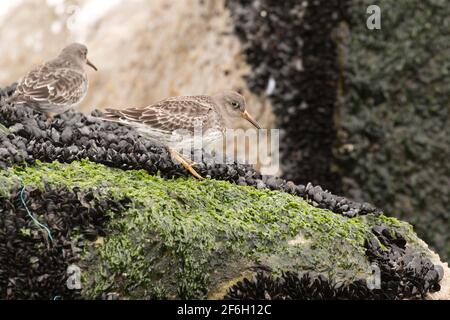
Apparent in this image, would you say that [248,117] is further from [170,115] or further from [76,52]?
[76,52]

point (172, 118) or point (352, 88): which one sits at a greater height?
point (352, 88)

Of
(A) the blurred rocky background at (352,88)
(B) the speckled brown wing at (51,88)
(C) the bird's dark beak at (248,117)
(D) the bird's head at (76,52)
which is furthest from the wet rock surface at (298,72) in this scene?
(B) the speckled brown wing at (51,88)

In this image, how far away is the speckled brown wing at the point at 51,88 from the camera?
7965 mm

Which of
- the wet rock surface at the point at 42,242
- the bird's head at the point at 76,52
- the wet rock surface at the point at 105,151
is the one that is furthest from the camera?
the bird's head at the point at 76,52

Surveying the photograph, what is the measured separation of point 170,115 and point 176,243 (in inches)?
64.7

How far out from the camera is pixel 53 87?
8234mm

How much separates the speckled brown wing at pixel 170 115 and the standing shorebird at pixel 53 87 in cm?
107

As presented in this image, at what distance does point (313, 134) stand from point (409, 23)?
2085 millimetres

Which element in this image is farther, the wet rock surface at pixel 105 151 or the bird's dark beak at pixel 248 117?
the bird's dark beak at pixel 248 117

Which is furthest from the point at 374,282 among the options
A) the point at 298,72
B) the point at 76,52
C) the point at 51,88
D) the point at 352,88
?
the point at 298,72

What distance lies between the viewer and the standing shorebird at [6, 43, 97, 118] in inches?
314

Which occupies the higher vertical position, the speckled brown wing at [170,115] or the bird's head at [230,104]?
the bird's head at [230,104]

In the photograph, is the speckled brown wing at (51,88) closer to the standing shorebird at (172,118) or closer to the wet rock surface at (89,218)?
the wet rock surface at (89,218)

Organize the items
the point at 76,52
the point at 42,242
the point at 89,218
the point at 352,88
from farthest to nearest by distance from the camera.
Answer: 1. the point at 352,88
2. the point at 76,52
3. the point at 89,218
4. the point at 42,242
